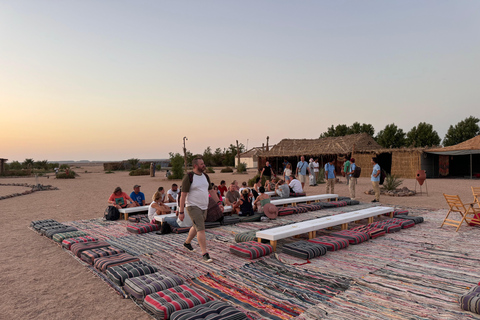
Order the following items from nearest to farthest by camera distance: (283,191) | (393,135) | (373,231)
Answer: (373,231)
(283,191)
(393,135)

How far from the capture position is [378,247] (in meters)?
5.43

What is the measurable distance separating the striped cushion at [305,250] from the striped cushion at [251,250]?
0.96 feet

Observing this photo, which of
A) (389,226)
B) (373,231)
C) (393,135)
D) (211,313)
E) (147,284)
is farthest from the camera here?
(393,135)

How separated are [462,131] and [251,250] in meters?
51.5

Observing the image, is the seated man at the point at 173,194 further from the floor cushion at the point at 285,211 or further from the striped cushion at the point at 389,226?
the striped cushion at the point at 389,226

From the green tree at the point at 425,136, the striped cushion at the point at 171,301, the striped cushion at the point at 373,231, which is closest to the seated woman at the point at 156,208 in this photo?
the striped cushion at the point at 171,301

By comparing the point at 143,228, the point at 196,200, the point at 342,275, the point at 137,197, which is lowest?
the point at 342,275

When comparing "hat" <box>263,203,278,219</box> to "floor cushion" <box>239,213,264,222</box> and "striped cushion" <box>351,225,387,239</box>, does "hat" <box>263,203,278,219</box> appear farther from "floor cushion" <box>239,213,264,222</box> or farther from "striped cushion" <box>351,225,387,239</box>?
"striped cushion" <box>351,225,387,239</box>

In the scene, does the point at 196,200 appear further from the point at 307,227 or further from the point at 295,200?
the point at 295,200

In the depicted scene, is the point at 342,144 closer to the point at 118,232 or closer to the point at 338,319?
the point at 118,232

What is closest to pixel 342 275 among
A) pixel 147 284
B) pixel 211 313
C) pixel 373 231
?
pixel 211 313

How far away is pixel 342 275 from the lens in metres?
4.17

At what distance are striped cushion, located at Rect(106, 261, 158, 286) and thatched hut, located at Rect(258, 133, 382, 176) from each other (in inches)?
880

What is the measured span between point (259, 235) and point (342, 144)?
2419cm
